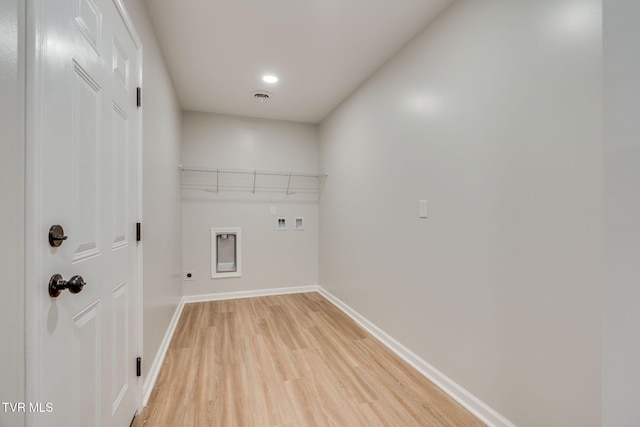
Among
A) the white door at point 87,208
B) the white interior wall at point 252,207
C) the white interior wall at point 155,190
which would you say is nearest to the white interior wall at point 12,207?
the white door at point 87,208

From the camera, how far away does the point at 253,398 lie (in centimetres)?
166

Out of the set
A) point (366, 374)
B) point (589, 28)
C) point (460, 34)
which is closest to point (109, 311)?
point (366, 374)

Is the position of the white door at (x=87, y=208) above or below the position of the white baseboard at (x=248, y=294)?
above

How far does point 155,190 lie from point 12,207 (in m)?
1.39

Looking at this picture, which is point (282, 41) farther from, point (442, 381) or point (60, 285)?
point (442, 381)

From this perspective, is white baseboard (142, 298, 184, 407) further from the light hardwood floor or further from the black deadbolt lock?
the black deadbolt lock

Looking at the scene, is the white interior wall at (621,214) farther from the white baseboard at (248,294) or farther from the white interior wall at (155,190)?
the white baseboard at (248,294)

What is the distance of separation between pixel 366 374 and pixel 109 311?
161 cm

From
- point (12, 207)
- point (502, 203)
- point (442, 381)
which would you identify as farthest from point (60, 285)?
point (442, 381)

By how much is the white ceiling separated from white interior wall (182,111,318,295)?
618mm

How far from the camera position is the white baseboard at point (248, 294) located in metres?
3.50

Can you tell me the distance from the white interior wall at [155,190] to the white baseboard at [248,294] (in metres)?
0.93

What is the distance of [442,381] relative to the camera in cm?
176

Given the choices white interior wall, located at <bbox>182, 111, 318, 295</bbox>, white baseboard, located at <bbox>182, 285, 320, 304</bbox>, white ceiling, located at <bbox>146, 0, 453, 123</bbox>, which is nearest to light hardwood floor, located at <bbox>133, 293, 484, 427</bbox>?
white baseboard, located at <bbox>182, 285, 320, 304</bbox>
